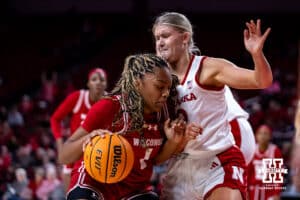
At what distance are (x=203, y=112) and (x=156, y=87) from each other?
1.45ft

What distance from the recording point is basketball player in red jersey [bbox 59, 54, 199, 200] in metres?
3.91

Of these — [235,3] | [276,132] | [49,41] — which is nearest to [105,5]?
[49,41]

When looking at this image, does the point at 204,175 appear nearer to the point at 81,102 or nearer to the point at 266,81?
the point at 266,81

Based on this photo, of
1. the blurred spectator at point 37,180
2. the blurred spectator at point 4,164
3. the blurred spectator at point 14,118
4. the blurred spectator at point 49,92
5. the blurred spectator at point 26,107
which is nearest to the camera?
the blurred spectator at point 4,164

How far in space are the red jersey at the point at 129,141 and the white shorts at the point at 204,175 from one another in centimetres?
29

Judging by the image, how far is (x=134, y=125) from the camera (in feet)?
13.0

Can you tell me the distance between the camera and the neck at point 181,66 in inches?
169

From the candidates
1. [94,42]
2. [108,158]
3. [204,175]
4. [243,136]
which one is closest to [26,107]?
[94,42]

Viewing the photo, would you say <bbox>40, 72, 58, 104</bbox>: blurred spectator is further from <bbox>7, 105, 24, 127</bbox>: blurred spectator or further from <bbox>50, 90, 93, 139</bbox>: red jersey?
<bbox>50, 90, 93, 139</bbox>: red jersey

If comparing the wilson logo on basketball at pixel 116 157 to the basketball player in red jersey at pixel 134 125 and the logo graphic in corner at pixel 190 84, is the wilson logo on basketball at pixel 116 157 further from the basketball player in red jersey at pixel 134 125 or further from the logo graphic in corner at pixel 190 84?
the logo graphic in corner at pixel 190 84

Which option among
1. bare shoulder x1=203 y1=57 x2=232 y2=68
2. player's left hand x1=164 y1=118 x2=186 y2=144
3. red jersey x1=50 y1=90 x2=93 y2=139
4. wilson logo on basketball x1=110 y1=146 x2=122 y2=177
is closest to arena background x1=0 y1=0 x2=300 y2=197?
red jersey x1=50 y1=90 x2=93 y2=139

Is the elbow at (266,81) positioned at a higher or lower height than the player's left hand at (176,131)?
higher

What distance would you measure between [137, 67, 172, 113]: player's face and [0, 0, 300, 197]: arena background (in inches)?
376

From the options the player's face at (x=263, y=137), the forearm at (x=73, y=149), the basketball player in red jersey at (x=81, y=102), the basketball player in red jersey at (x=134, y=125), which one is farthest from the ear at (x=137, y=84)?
the player's face at (x=263, y=137)
